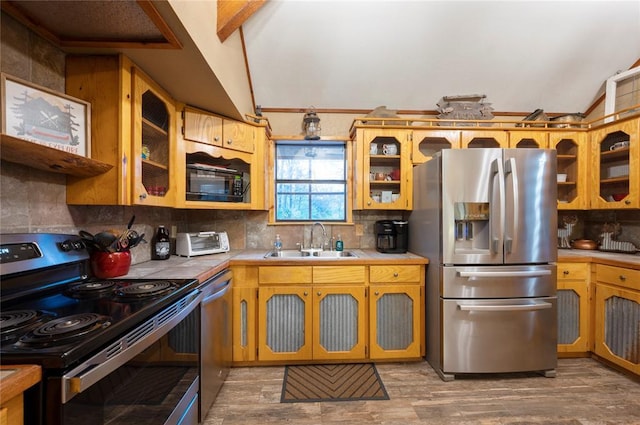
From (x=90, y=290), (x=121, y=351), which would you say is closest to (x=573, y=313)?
(x=121, y=351)

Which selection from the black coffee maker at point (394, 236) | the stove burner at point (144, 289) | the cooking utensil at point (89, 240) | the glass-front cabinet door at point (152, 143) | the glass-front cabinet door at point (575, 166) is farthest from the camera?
the glass-front cabinet door at point (575, 166)

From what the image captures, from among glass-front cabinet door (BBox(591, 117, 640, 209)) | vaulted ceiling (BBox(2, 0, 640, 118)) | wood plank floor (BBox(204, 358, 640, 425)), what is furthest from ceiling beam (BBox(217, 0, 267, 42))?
glass-front cabinet door (BBox(591, 117, 640, 209))

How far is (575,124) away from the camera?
258 cm

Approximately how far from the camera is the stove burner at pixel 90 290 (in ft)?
3.79

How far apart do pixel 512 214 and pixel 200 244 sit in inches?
97.1

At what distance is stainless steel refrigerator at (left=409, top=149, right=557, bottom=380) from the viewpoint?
1.94 m

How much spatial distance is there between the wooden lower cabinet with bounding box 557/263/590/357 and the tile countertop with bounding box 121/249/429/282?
1.20 meters

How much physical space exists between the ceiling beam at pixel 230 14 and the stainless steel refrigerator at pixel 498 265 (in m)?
1.72

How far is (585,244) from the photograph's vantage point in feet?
8.68

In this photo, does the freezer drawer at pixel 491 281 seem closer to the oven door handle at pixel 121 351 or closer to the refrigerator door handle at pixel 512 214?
the refrigerator door handle at pixel 512 214

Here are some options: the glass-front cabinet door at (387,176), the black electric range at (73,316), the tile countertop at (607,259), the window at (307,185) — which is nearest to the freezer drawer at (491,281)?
the tile countertop at (607,259)

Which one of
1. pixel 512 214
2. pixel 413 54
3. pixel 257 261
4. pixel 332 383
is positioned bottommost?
pixel 332 383

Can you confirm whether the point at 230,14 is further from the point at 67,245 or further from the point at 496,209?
the point at 496,209

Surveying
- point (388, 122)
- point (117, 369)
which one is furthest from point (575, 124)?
point (117, 369)
